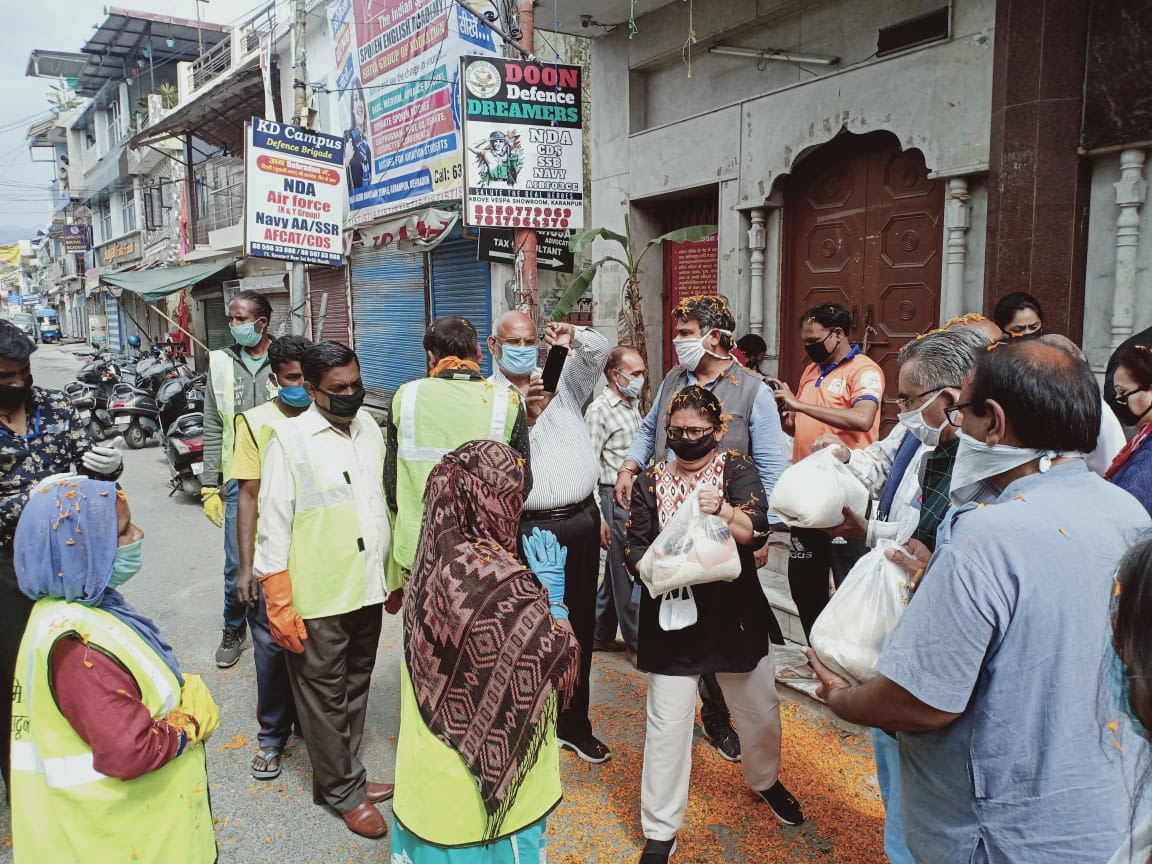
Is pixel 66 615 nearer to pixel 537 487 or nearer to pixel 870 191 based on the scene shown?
pixel 537 487

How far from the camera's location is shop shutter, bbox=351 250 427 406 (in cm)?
1340

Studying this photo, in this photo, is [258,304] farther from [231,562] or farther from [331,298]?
[331,298]

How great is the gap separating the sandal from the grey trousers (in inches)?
12.4

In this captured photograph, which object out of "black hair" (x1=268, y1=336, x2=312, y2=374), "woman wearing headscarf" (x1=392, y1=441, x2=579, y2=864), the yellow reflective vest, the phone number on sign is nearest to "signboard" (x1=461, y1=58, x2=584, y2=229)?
the phone number on sign

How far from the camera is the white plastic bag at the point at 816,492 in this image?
96.0 inches

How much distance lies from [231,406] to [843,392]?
353 cm

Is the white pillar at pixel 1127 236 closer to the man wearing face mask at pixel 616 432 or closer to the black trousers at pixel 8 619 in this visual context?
the man wearing face mask at pixel 616 432

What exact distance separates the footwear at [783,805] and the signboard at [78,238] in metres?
43.1

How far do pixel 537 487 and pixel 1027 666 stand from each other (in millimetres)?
2266

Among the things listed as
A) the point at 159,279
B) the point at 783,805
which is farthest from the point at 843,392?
the point at 159,279

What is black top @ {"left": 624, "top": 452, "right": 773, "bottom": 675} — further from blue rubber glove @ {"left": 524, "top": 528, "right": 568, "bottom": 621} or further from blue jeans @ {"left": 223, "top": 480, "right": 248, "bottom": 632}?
blue jeans @ {"left": 223, "top": 480, "right": 248, "bottom": 632}

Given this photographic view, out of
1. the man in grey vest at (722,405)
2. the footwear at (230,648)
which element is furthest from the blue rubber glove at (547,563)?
the footwear at (230,648)

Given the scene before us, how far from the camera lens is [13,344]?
3.14 m

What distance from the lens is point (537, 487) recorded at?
3469mm
